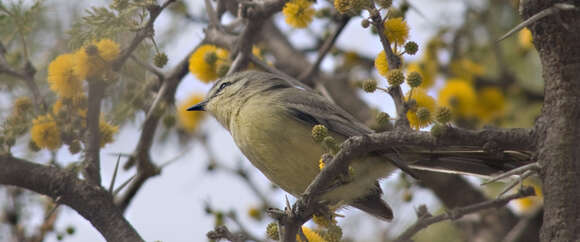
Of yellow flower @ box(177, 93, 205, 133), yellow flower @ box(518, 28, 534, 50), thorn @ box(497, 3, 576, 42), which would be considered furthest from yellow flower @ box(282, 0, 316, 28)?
yellow flower @ box(518, 28, 534, 50)

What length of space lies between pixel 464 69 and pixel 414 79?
4.75 m

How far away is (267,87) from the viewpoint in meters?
5.44

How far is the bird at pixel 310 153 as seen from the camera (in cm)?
443

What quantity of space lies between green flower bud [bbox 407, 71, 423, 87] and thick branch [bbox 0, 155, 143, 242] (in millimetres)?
1893

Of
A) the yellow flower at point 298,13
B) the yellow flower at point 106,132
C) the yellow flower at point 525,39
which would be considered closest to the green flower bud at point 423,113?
the yellow flower at point 298,13

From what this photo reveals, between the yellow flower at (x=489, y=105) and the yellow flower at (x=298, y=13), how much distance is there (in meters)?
4.08

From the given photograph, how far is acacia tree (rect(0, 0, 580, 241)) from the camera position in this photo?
3.18 meters

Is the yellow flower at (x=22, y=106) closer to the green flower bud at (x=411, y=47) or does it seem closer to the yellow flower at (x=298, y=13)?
the yellow flower at (x=298, y=13)

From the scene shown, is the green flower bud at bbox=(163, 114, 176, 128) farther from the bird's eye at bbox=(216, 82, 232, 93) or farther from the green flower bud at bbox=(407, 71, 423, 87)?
the green flower bud at bbox=(407, 71, 423, 87)

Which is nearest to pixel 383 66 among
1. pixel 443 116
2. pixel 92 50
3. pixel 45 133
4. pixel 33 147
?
pixel 443 116

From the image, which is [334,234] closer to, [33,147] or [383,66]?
[383,66]

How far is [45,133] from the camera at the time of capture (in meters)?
4.31

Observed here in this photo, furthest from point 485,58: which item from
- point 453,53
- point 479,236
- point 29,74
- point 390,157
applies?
point 29,74

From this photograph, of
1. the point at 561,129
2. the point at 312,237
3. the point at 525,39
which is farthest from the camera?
the point at 525,39
